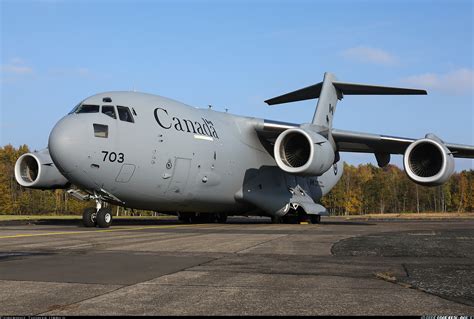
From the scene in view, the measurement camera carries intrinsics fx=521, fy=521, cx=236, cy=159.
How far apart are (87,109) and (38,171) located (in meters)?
4.46

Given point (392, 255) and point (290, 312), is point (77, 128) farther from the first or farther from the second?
point (290, 312)

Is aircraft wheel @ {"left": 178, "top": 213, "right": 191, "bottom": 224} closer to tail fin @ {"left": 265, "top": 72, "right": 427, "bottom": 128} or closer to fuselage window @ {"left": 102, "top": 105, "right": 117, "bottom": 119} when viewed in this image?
tail fin @ {"left": 265, "top": 72, "right": 427, "bottom": 128}

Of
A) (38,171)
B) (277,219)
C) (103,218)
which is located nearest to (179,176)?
(103,218)

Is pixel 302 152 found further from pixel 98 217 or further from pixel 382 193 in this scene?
Answer: pixel 382 193

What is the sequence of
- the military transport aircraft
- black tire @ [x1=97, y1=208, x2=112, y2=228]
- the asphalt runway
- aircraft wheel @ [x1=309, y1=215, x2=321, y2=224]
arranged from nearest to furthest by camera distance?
the asphalt runway, the military transport aircraft, black tire @ [x1=97, y1=208, x2=112, y2=228], aircraft wheel @ [x1=309, y1=215, x2=321, y2=224]

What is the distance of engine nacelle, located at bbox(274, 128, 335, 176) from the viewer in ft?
58.3

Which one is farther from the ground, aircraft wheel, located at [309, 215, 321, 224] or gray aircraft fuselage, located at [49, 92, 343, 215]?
gray aircraft fuselage, located at [49, 92, 343, 215]

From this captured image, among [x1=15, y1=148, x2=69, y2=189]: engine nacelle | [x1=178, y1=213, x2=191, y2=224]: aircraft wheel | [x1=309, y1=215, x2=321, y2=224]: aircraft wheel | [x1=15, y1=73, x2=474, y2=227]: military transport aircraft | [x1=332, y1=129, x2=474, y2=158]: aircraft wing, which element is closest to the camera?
[x1=15, y1=73, x2=474, y2=227]: military transport aircraft

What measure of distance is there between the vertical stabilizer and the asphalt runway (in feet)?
41.4

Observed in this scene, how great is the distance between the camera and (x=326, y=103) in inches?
878

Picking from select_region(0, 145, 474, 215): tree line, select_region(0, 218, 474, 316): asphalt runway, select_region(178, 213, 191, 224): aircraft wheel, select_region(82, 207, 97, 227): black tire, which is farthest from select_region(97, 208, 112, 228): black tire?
select_region(0, 145, 474, 215): tree line

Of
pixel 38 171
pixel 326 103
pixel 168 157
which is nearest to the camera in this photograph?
pixel 168 157

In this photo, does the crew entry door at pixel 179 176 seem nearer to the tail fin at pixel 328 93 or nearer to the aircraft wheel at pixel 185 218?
the aircraft wheel at pixel 185 218

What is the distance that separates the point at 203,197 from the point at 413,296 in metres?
14.2
